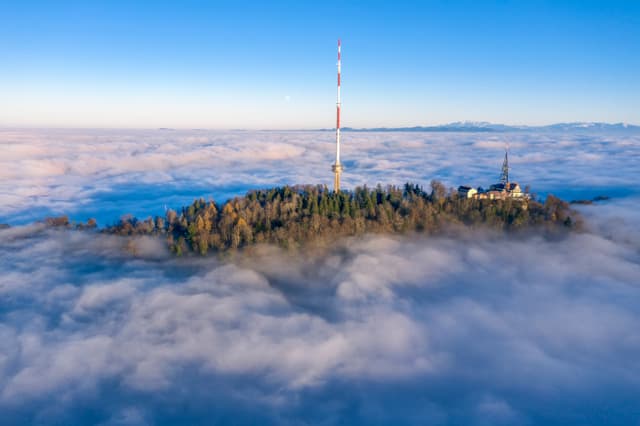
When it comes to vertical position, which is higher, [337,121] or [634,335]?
[337,121]

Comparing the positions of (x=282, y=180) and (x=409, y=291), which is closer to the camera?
(x=409, y=291)

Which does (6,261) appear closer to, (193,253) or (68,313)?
(68,313)

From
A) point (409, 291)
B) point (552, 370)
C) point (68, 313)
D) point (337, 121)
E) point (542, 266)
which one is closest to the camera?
point (552, 370)

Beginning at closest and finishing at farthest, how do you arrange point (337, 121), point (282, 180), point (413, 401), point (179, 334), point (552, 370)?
point (413, 401) → point (552, 370) → point (179, 334) → point (337, 121) → point (282, 180)

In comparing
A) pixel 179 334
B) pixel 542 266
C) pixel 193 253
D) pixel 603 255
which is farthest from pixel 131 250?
pixel 603 255

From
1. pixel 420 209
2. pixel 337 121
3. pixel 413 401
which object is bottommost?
pixel 413 401

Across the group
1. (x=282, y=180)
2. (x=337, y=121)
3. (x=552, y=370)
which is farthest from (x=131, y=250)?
(x=282, y=180)

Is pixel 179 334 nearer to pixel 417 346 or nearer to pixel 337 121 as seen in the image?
pixel 417 346
